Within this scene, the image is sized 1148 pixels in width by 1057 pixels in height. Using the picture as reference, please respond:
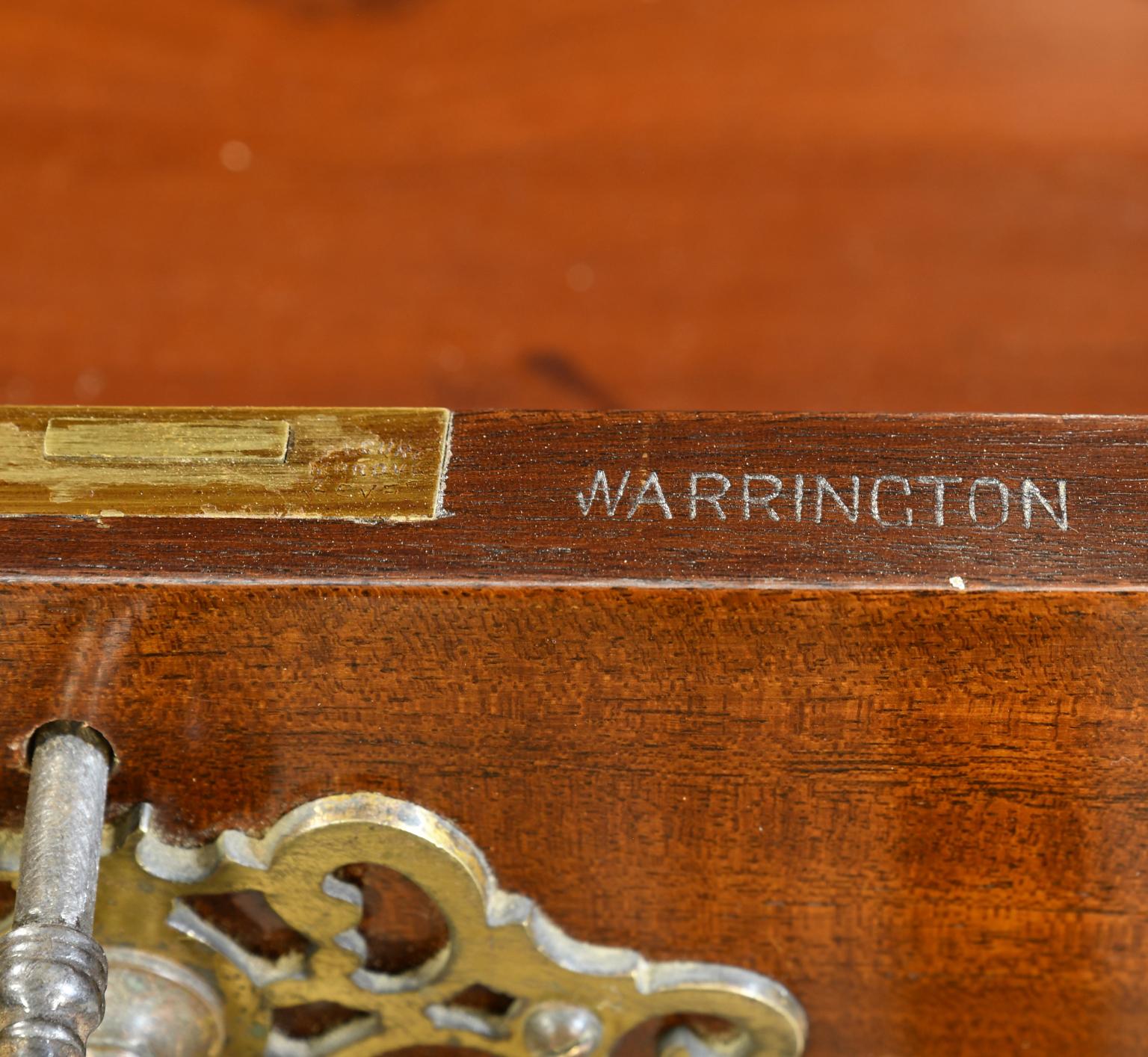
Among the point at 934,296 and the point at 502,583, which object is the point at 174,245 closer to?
the point at 934,296

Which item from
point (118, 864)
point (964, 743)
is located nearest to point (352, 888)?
point (118, 864)

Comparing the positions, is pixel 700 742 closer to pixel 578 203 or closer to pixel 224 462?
pixel 224 462

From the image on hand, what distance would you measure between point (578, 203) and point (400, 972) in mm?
519

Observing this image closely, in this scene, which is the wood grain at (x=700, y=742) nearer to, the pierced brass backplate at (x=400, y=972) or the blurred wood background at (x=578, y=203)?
the pierced brass backplate at (x=400, y=972)

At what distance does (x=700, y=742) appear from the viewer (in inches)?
18.8

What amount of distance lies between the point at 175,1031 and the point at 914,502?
11.6 inches

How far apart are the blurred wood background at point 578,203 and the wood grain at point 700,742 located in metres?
0.41

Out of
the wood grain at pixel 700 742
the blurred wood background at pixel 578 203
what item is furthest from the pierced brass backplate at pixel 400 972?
the blurred wood background at pixel 578 203

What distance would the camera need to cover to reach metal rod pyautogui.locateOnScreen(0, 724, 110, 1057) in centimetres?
43

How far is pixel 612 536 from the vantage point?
1.49 ft

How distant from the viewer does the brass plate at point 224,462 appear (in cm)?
47

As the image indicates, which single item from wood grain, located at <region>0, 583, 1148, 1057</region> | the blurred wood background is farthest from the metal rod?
the blurred wood background

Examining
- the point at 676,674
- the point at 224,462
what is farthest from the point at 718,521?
the point at 224,462

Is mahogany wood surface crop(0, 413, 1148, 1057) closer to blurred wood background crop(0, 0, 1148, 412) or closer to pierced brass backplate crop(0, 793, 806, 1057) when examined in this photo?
pierced brass backplate crop(0, 793, 806, 1057)
